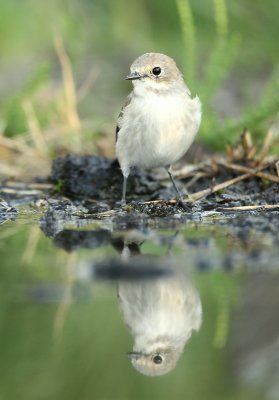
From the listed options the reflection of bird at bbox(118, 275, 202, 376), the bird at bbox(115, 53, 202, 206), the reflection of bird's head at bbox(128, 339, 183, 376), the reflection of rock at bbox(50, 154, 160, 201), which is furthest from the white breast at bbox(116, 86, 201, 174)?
the reflection of bird's head at bbox(128, 339, 183, 376)

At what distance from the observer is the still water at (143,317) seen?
130 inches

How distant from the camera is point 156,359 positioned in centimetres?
355

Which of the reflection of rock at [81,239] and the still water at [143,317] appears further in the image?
the reflection of rock at [81,239]

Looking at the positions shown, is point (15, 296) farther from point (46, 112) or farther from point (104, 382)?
point (46, 112)

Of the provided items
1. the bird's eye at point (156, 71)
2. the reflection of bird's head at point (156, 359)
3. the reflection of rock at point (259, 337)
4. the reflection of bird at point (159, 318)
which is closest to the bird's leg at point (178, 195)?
the bird's eye at point (156, 71)

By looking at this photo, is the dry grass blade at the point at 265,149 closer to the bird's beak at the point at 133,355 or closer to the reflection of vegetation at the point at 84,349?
the reflection of vegetation at the point at 84,349

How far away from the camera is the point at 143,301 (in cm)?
402

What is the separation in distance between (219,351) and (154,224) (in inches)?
94.6

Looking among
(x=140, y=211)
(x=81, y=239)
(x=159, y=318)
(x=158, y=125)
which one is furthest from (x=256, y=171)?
(x=159, y=318)

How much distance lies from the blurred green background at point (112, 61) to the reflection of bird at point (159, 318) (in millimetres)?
3685

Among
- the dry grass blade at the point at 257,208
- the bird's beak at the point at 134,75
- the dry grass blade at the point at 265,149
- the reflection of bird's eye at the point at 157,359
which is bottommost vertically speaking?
the reflection of bird's eye at the point at 157,359

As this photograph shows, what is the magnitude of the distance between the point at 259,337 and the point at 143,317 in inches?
21.1

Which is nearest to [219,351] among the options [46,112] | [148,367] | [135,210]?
[148,367]

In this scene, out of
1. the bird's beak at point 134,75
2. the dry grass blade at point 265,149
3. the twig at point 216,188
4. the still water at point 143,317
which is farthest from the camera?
the dry grass blade at point 265,149
